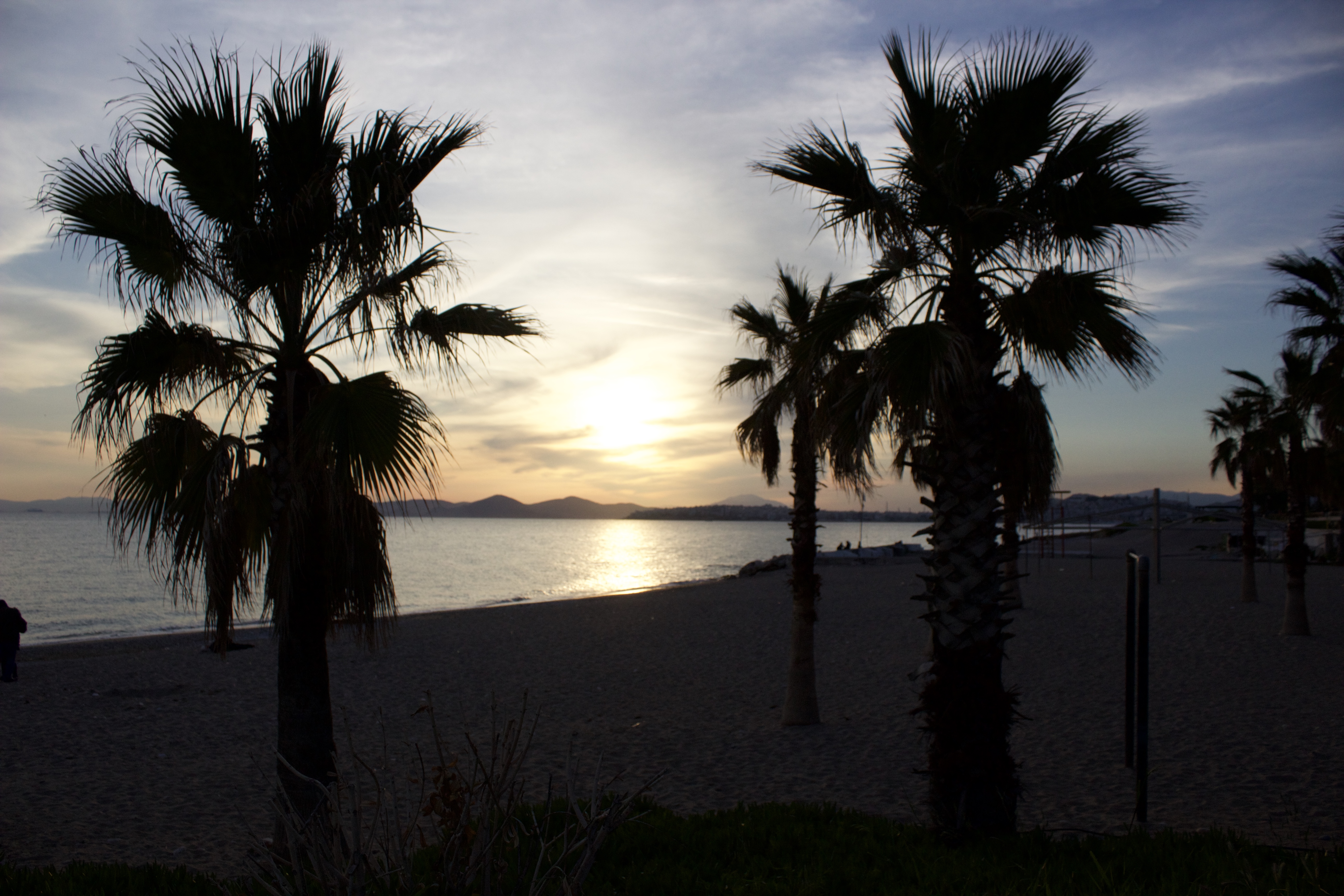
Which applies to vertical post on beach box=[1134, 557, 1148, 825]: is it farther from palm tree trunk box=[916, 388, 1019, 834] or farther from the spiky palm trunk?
the spiky palm trunk

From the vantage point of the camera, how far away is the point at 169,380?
5.94 metres

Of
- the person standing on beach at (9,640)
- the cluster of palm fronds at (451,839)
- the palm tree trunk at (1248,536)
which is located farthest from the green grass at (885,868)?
the palm tree trunk at (1248,536)

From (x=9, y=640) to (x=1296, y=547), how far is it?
26.6m

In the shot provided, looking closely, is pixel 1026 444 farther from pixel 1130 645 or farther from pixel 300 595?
pixel 300 595

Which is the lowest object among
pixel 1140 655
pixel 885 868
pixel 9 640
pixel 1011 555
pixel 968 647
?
pixel 9 640

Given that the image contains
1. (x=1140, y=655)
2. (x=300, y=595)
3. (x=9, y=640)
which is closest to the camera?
(x=300, y=595)

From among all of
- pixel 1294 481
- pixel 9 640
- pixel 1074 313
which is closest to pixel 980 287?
pixel 1074 313

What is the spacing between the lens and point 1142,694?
627 cm

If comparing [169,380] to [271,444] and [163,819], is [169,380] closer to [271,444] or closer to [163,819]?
[271,444]

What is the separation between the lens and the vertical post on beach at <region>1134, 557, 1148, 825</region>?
19.9ft

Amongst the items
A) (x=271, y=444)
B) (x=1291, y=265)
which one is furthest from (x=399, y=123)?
(x=1291, y=265)

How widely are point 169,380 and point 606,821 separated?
198 inches

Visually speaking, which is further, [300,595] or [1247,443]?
[1247,443]

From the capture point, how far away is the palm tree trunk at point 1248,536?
19.9m
